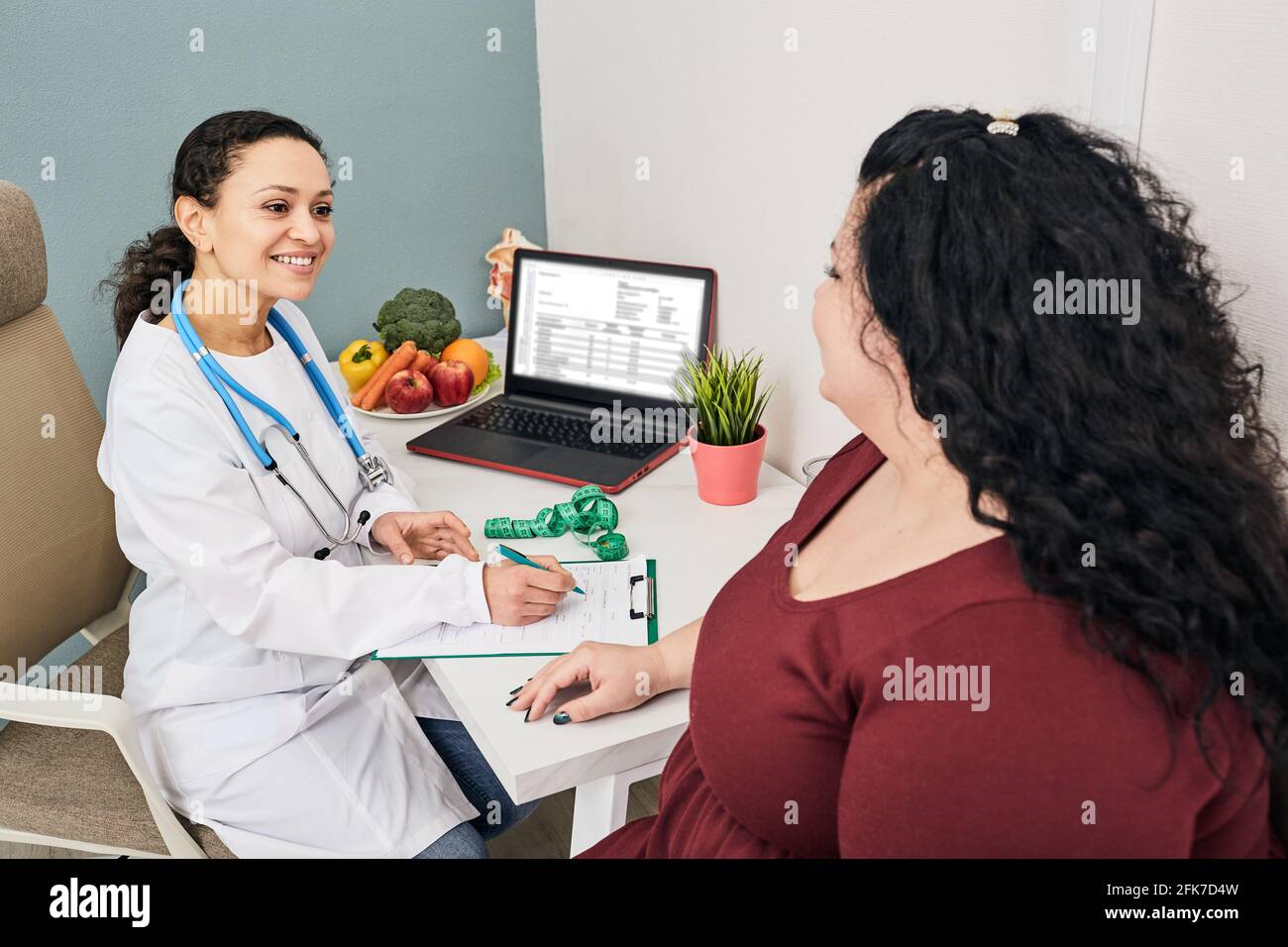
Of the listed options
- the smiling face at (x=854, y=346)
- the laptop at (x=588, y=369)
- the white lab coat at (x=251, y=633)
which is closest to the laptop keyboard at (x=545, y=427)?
the laptop at (x=588, y=369)

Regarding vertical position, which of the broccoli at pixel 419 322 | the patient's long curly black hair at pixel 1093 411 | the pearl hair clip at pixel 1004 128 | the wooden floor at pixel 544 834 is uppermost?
the pearl hair clip at pixel 1004 128

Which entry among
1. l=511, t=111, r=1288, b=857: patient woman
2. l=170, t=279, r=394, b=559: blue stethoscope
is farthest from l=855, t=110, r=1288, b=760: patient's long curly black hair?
l=170, t=279, r=394, b=559: blue stethoscope

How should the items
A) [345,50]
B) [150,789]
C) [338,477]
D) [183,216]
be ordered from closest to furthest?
[150,789] < [183,216] < [338,477] < [345,50]

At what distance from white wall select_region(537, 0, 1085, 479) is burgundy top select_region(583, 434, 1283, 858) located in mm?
598

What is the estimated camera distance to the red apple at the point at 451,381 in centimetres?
189

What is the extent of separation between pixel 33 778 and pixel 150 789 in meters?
0.25

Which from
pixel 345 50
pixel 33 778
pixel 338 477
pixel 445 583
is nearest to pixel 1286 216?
pixel 445 583

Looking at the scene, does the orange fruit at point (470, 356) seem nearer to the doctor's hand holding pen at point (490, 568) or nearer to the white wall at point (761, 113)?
the white wall at point (761, 113)

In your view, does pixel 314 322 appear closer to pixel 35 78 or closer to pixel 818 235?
pixel 35 78

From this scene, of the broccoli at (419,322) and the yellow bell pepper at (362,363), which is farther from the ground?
the broccoli at (419,322)

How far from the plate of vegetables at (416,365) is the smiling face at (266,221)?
52cm

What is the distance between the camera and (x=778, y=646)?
798 mm

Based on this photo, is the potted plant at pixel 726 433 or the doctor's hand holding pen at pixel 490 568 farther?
the potted plant at pixel 726 433
